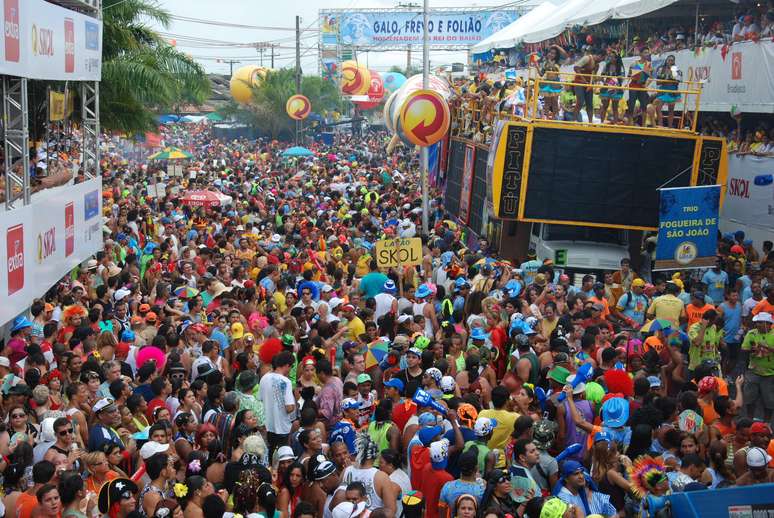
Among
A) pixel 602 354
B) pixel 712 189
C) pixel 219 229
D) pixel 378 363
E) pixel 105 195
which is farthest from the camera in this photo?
pixel 105 195

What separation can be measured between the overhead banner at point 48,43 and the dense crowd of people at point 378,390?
279 centimetres

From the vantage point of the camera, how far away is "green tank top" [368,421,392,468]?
8.19 metres

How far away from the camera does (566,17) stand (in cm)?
3266

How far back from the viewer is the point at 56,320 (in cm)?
1251

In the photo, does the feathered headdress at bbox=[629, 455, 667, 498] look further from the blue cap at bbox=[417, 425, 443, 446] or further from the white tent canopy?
the white tent canopy

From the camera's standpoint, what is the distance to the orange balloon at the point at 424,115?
65.6 ft

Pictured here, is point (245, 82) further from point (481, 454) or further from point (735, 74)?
point (481, 454)

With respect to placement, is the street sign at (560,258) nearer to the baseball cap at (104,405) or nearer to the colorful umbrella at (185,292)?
the colorful umbrella at (185,292)

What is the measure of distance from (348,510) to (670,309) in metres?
7.02

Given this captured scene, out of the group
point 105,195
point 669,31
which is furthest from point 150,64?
point 669,31

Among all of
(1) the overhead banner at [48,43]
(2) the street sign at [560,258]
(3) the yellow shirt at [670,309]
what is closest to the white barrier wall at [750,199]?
(2) the street sign at [560,258]

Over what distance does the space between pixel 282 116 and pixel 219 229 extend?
45411mm

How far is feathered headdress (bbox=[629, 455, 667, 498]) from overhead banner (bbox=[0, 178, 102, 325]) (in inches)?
290

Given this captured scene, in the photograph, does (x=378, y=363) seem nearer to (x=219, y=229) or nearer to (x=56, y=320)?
(x=56, y=320)
